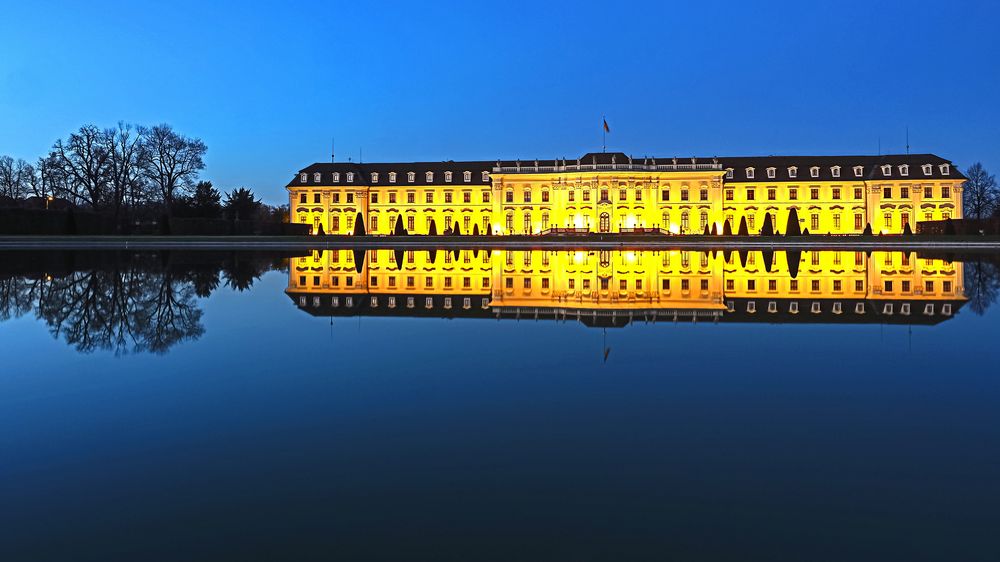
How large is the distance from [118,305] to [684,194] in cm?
5984

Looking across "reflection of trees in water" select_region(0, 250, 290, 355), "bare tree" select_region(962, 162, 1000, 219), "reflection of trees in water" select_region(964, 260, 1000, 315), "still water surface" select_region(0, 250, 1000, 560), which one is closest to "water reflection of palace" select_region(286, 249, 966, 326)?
"reflection of trees in water" select_region(964, 260, 1000, 315)

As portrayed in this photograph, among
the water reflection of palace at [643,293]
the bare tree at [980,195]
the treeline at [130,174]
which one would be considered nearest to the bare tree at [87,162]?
the treeline at [130,174]

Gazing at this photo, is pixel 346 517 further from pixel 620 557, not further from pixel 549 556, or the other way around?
pixel 620 557

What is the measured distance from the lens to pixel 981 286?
45.7 feet

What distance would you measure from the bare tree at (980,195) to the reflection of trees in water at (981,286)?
→ 63091mm

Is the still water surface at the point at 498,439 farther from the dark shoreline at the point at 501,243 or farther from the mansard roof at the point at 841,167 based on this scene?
the mansard roof at the point at 841,167

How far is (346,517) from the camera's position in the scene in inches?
118

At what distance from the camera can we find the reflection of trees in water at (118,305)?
24.7ft

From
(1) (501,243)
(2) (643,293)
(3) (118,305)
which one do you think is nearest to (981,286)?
(2) (643,293)

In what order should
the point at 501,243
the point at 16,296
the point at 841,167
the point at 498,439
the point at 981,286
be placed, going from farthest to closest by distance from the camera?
the point at 841,167, the point at 501,243, the point at 981,286, the point at 16,296, the point at 498,439

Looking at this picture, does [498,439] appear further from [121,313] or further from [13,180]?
[13,180]

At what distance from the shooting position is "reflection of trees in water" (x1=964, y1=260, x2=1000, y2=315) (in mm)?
10925

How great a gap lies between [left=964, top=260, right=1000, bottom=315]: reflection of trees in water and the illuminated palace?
43525 mm

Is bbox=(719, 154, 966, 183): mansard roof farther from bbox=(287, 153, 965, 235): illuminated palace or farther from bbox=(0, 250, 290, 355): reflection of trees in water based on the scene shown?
bbox=(0, 250, 290, 355): reflection of trees in water
